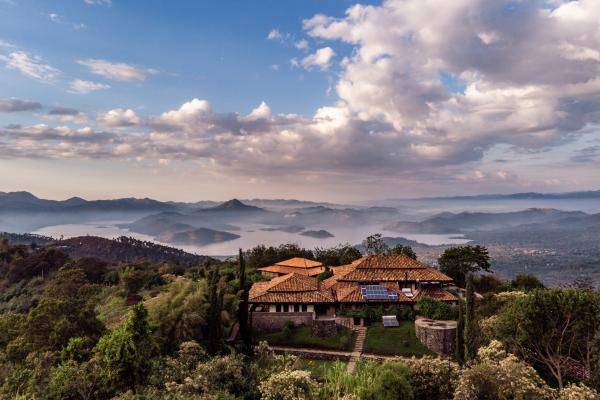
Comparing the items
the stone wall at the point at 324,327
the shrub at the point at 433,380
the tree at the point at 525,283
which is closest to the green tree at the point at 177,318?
the stone wall at the point at 324,327

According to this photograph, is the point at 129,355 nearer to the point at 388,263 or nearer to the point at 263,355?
the point at 263,355

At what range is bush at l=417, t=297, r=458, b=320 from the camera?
36594mm

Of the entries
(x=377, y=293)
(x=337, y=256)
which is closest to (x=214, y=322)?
(x=377, y=293)

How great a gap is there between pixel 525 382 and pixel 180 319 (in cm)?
2213

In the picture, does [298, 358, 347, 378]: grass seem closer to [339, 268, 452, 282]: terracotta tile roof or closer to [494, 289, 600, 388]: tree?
[339, 268, 452, 282]: terracotta tile roof

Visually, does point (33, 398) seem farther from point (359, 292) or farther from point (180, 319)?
point (359, 292)

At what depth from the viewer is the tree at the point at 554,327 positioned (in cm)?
2650

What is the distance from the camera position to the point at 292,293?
39281 mm

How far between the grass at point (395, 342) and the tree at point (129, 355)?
18098 mm

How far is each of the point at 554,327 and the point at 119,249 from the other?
153254 mm

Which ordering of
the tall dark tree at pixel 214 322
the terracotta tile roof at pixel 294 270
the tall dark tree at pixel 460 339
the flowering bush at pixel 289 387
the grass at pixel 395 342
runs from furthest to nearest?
the terracotta tile roof at pixel 294 270, the grass at pixel 395 342, the tall dark tree at pixel 214 322, the tall dark tree at pixel 460 339, the flowering bush at pixel 289 387

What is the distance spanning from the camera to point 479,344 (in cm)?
2942

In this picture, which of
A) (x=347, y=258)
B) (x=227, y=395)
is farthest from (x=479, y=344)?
(x=347, y=258)

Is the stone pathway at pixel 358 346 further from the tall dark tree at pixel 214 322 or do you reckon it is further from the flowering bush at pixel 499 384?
the flowering bush at pixel 499 384
